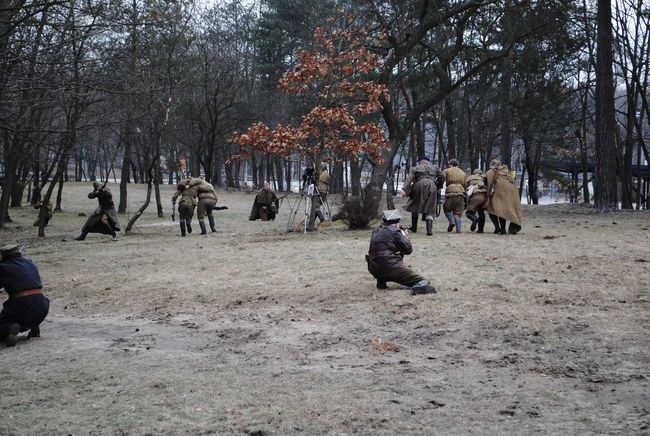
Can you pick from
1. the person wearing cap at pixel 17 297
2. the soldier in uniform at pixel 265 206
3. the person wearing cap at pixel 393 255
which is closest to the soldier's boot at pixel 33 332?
the person wearing cap at pixel 17 297

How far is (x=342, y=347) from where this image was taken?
7.32m

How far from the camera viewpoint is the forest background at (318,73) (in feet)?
38.5

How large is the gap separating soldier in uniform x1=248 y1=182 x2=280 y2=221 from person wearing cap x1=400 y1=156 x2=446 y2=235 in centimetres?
524

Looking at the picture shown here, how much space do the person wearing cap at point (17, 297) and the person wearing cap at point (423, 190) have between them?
9.39 m

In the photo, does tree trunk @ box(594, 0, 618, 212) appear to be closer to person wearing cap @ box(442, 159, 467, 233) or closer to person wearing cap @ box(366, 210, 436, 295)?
person wearing cap @ box(442, 159, 467, 233)

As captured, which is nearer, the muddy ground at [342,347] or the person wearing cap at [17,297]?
the muddy ground at [342,347]

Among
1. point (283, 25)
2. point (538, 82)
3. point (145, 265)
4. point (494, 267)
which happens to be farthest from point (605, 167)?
point (283, 25)

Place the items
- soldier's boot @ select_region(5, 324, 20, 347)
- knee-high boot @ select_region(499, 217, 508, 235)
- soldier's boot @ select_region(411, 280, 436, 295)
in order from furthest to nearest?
1. knee-high boot @ select_region(499, 217, 508, 235)
2. soldier's boot @ select_region(411, 280, 436, 295)
3. soldier's boot @ select_region(5, 324, 20, 347)

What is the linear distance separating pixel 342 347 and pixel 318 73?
11635mm

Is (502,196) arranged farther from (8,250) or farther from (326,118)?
(8,250)

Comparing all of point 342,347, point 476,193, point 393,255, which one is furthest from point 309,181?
point 342,347

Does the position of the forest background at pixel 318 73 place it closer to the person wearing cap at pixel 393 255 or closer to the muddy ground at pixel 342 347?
the muddy ground at pixel 342 347

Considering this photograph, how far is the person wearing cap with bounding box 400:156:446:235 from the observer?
16.2 metres

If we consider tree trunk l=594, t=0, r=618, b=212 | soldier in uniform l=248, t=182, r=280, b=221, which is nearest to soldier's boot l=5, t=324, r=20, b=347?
soldier in uniform l=248, t=182, r=280, b=221
